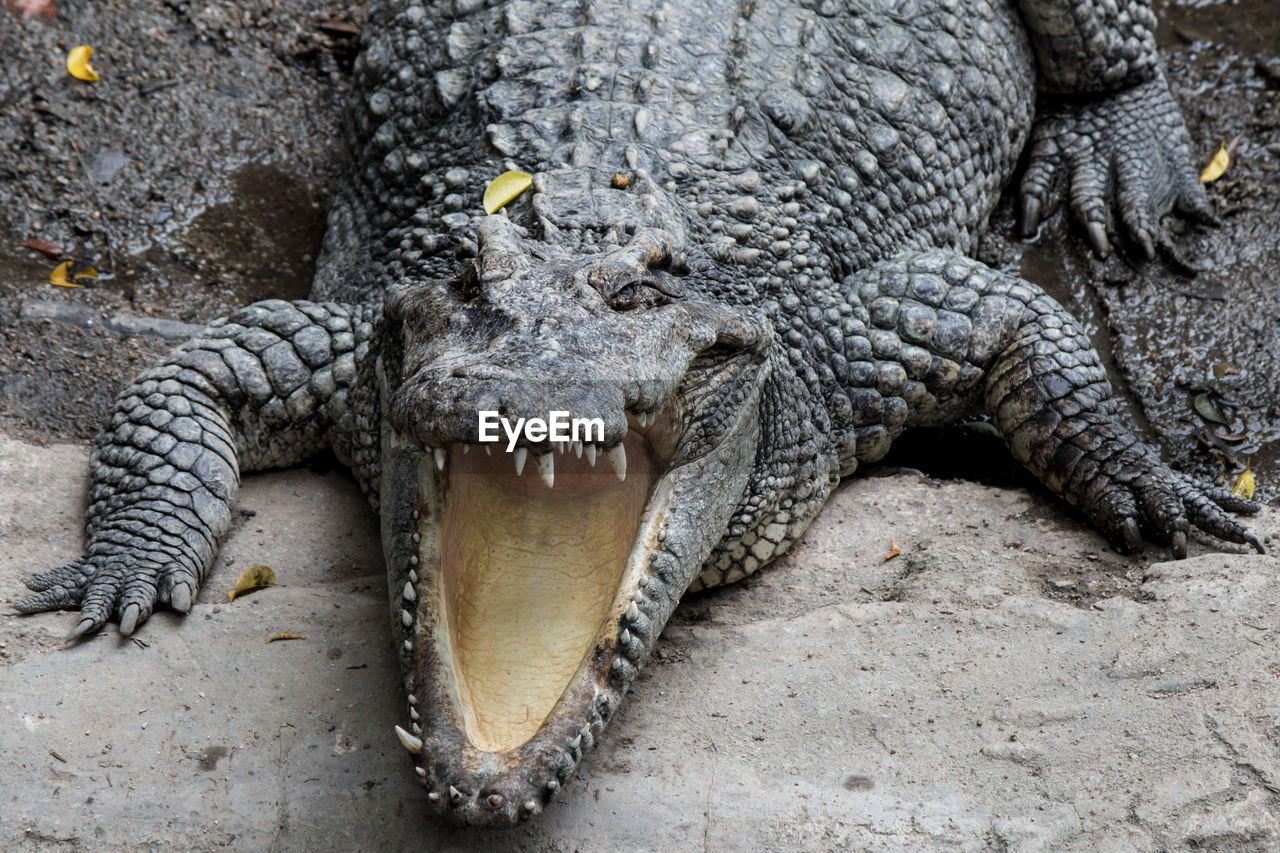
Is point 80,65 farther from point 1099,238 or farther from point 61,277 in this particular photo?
point 1099,238

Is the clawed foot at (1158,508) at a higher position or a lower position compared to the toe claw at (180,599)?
higher

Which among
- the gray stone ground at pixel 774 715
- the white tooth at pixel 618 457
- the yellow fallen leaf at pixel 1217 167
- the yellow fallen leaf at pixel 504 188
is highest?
the yellow fallen leaf at pixel 1217 167

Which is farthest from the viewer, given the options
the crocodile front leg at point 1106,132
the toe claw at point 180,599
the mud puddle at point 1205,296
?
the crocodile front leg at point 1106,132

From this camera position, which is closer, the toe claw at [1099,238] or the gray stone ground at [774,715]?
the gray stone ground at [774,715]

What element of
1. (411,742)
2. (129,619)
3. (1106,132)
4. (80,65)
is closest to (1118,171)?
(1106,132)

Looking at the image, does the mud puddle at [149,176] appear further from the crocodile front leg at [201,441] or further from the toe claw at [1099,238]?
the toe claw at [1099,238]

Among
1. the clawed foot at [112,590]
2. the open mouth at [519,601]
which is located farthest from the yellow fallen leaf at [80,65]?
the open mouth at [519,601]

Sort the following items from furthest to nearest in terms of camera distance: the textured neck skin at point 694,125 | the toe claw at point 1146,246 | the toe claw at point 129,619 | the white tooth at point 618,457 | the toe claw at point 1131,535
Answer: the toe claw at point 1146,246, the textured neck skin at point 694,125, the toe claw at point 1131,535, the toe claw at point 129,619, the white tooth at point 618,457
